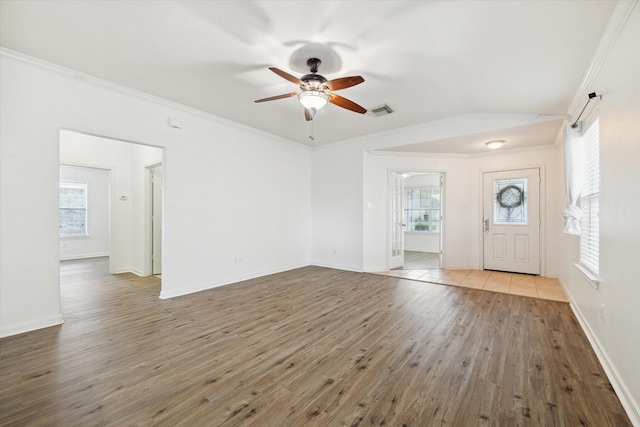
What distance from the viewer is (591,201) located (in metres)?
2.97

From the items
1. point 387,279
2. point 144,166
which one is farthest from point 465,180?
point 144,166

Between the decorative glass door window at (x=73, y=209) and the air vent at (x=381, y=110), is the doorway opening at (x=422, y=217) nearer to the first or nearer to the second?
the air vent at (x=381, y=110)

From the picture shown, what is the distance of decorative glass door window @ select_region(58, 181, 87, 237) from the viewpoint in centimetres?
791

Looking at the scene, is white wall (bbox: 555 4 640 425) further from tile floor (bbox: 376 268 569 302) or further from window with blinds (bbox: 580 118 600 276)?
tile floor (bbox: 376 268 569 302)

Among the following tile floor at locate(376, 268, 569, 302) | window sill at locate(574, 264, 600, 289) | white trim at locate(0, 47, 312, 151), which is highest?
white trim at locate(0, 47, 312, 151)

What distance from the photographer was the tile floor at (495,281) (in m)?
4.26

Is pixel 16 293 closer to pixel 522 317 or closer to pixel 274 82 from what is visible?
pixel 274 82

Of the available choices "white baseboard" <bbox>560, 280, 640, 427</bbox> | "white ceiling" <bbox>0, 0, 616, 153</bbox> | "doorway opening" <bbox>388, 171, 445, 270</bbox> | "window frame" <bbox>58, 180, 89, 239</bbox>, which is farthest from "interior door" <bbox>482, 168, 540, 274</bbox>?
"window frame" <bbox>58, 180, 89, 239</bbox>

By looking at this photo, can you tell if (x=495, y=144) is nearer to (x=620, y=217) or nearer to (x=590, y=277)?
(x=590, y=277)

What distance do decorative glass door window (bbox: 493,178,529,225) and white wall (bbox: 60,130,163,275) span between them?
23.4 ft

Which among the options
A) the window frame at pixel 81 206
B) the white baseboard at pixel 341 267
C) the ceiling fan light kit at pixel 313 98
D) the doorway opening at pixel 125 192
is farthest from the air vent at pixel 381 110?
the window frame at pixel 81 206

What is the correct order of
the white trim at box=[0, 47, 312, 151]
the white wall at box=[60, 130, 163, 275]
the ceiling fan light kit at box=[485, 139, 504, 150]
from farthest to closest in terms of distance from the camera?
the white wall at box=[60, 130, 163, 275] < the ceiling fan light kit at box=[485, 139, 504, 150] < the white trim at box=[0, 47, 312, 151]

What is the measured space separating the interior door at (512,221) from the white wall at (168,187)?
400cm

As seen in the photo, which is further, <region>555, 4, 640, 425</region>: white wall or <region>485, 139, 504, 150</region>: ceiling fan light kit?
<region>485, 139, 504, 150</region>: ceiling fan light kit
